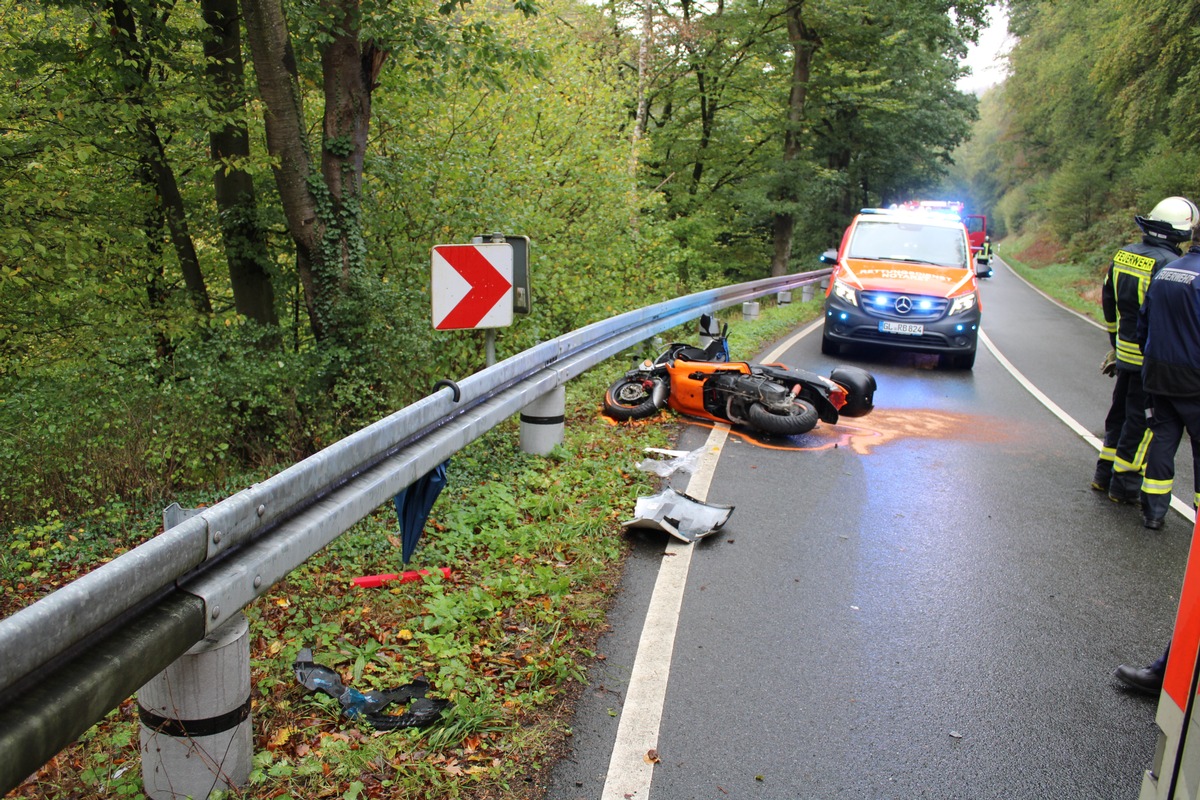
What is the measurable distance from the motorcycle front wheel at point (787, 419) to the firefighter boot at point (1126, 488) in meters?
2.23

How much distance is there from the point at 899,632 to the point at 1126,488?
318 centimetres

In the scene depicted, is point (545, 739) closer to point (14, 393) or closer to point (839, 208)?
point (14, 393)

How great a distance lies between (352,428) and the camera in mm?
8367

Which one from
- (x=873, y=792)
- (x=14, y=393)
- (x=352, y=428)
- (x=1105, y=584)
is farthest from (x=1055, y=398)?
(x=14, y=393)

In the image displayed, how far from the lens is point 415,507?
4324 mm

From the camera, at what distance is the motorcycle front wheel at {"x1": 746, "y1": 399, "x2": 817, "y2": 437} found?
7328mm

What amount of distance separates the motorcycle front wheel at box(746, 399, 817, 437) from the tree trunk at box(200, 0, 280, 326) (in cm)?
578

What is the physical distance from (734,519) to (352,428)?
4.30 m

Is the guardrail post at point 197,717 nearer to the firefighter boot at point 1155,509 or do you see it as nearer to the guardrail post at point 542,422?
the guardrail post at point 542,422

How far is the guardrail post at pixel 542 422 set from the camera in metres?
6.45

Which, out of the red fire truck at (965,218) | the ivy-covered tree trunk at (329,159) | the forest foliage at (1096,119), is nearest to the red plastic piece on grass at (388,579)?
the ivy-covered tree trunk at (329,159)

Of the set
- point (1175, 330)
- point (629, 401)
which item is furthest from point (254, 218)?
point (1175, 330)

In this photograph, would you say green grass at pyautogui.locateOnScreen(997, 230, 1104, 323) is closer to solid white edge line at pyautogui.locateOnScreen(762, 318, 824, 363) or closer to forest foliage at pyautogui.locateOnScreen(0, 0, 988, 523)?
solid white edge line at pyautogui.locateOnScreen(762, 318, 824, 363)

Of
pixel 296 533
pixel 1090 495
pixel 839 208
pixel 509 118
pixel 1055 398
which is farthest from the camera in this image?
pixel 839 208
